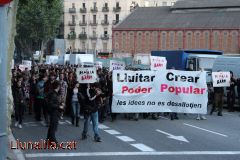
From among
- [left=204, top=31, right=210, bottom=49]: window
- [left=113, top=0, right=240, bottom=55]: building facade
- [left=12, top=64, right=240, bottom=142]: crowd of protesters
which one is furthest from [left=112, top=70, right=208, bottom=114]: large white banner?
[left=204, top=31, right=210, bottom=49]: window

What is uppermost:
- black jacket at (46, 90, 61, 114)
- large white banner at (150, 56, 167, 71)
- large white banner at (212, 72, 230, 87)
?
large white banner at (150, 56, 167, 71)

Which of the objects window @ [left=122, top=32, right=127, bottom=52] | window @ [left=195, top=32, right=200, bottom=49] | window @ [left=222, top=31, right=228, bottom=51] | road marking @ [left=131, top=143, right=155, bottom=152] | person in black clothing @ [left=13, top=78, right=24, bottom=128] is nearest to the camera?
road marking @ [left=131, top=143, right=155, bottom=152]

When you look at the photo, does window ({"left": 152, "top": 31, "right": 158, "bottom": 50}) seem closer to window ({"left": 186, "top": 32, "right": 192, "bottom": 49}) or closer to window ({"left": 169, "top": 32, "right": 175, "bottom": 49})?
window ({"left": 169, "top": 32, "right": 175, "bottom": 49})

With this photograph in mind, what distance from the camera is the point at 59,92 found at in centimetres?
1269

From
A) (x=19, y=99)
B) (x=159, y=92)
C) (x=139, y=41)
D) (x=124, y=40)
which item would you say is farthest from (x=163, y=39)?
(x=19, y=99)

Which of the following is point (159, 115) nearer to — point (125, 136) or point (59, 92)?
point (125, 136)

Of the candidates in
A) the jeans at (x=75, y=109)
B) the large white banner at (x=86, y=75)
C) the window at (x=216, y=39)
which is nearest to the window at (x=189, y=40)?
the window at (x=216, y=39)

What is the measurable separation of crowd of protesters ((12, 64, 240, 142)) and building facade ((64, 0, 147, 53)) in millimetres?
84074

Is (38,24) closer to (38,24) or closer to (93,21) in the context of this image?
(38,24)

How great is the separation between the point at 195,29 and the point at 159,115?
53.1 meters

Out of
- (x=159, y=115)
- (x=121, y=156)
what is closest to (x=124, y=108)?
(x=159, y=115)

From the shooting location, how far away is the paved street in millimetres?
11281

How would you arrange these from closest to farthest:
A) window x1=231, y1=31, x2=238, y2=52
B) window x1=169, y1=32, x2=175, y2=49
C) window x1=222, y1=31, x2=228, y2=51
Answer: window x1=231, y1=31, x2=238, y2=52 → window x1=222, y1=31, x2=228, y2=51 → window x1=169, y1=32, x2=175, y2=49

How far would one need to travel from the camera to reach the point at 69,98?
62.4ft
